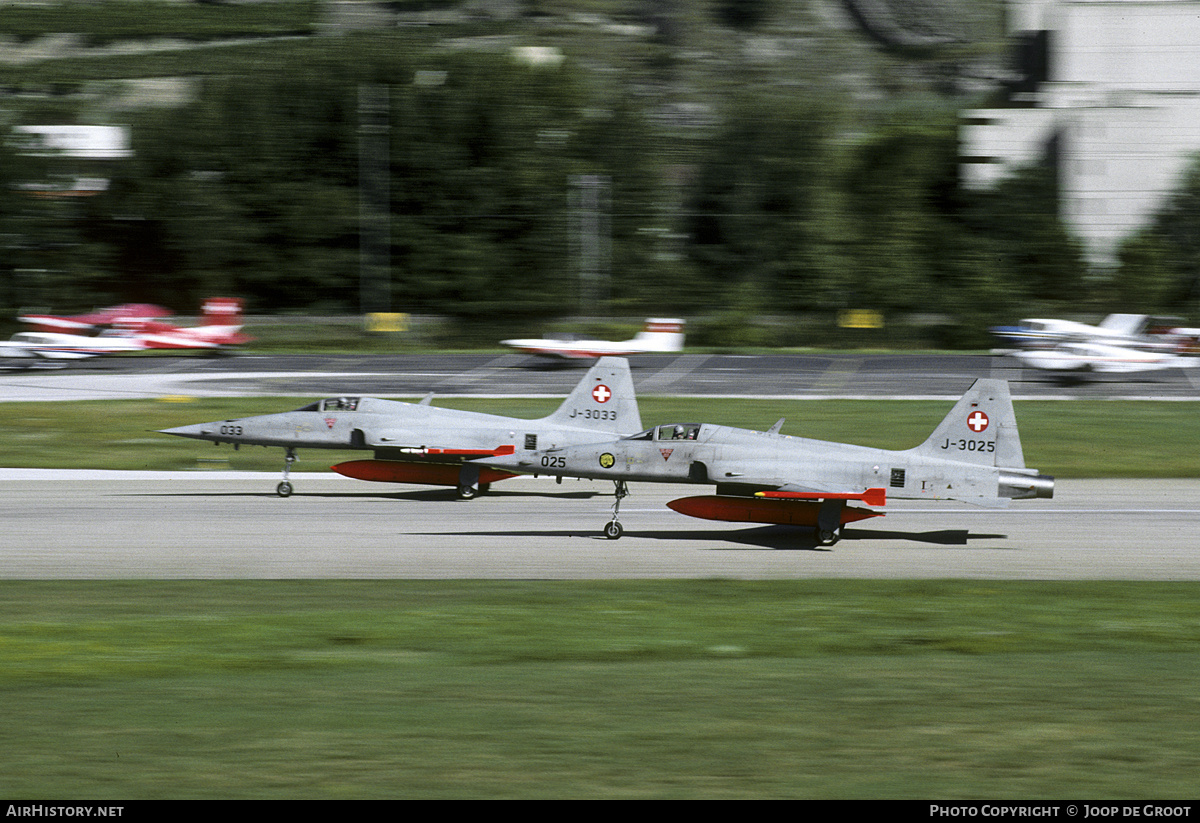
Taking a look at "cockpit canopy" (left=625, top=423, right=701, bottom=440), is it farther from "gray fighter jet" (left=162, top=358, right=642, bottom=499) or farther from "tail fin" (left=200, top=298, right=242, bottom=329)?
"tail fin" (left=200, top=298, right=242, bottom=329)

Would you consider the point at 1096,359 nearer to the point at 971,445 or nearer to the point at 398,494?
the point at 971,445

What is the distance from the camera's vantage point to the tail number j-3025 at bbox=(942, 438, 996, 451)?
20.7 meters

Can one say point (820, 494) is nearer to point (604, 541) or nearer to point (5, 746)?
point (604, 541)

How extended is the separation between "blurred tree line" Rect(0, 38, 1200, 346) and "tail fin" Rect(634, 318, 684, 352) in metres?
18.2

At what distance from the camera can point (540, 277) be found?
76.9 m

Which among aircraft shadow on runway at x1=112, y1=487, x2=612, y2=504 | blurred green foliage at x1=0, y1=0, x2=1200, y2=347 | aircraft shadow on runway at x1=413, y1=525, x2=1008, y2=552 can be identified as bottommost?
aircraft shadow on runway at x1=413, y1=525, x2=1008, y2=552

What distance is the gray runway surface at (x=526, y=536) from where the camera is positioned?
19281 mm

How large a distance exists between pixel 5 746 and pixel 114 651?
400 cm

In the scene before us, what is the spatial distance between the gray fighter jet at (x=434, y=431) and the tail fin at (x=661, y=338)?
3026cm

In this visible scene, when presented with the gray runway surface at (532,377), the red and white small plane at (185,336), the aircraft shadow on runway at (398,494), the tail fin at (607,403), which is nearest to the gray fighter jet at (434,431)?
the tail fin at (607,403)

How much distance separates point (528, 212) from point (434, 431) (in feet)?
178

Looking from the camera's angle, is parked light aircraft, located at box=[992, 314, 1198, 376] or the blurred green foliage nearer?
parked light aircraft, located at box=[992, 314, 1198, 376]

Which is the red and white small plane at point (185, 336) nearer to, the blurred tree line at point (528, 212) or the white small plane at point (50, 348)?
the white small plane at point (50, 348)

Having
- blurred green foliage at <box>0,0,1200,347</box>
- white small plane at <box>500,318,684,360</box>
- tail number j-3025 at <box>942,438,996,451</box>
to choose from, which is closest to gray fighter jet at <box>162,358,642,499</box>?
tail number j-3025 at <box>942,438,996,451</box>
